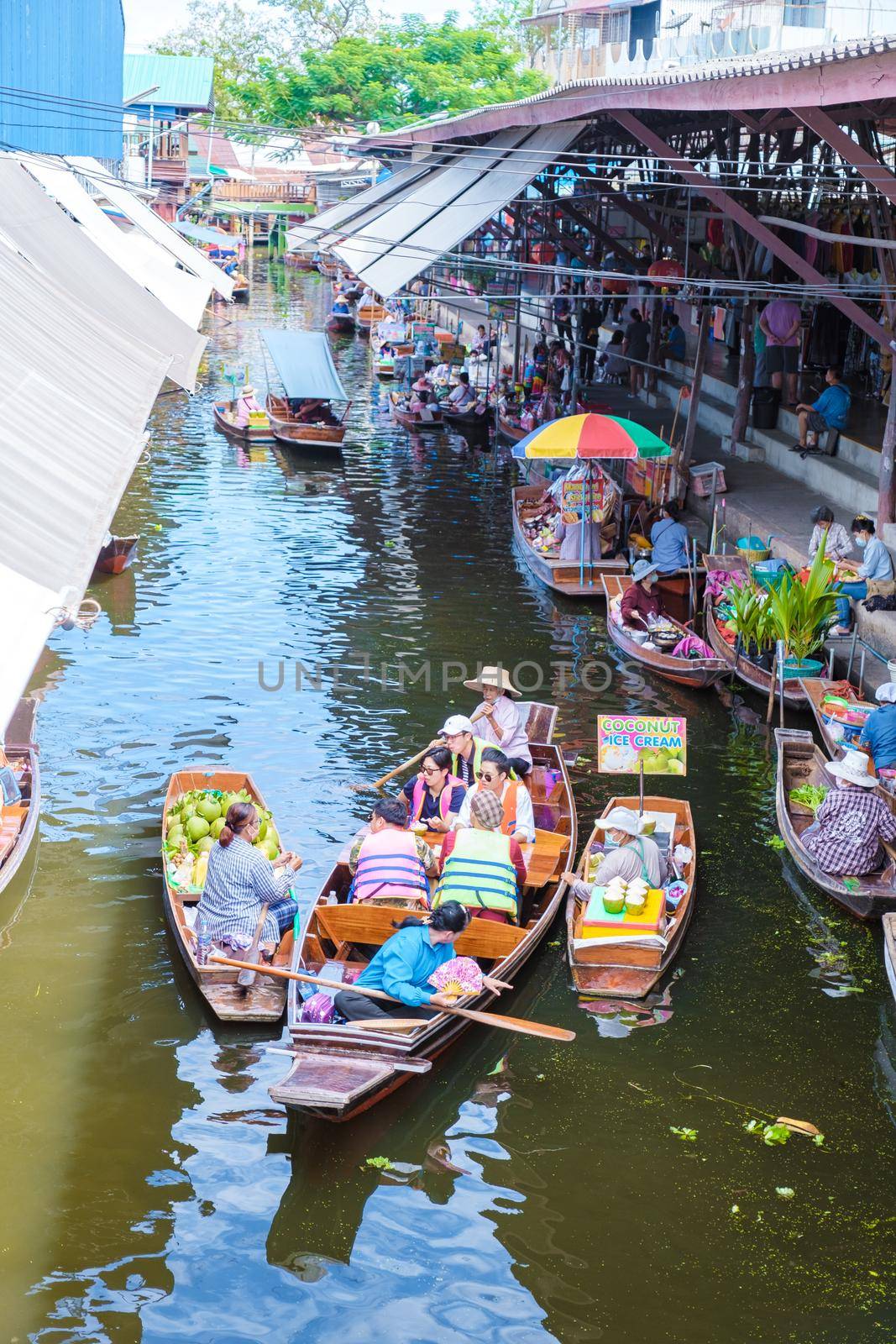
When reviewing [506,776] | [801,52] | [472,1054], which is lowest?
[472,1054]

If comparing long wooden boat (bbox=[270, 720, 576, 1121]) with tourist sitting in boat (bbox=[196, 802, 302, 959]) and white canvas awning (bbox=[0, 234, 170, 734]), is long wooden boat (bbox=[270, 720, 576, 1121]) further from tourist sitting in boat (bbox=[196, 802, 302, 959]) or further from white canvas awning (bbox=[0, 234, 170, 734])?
white canvas awning (bbox=[0, 234, 170, 734])

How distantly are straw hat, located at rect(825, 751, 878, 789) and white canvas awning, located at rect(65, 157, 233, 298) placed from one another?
15996 millimetres

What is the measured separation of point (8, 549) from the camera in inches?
246

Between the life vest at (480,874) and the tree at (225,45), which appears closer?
the life vest at (480,874)

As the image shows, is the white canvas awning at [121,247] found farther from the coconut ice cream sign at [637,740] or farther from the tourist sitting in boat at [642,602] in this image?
the coconut ice cream sign at [637,740]

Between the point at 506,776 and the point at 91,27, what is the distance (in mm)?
17392

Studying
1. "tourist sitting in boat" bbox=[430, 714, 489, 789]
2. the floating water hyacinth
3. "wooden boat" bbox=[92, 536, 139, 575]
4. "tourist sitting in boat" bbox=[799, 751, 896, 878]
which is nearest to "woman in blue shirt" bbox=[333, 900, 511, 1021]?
the floating water hyacinth

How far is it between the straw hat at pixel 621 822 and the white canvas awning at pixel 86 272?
7.01 metres

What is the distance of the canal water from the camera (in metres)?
6.76

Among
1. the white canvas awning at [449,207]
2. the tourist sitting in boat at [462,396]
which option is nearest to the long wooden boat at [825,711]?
the white canvas awning at [449,207]

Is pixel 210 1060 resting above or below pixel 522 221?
below

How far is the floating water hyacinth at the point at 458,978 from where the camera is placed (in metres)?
8.62

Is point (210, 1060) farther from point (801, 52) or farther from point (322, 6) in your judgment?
point (322, 6)

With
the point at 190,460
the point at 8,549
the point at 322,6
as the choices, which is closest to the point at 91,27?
the point at 190,460
